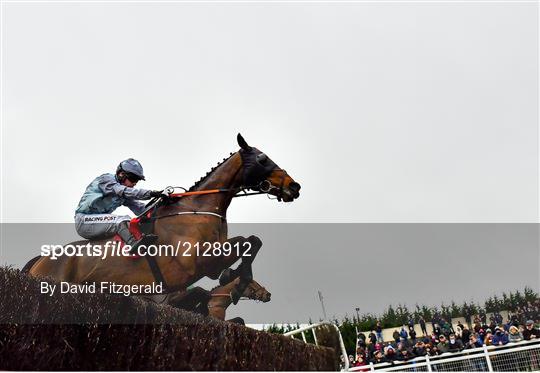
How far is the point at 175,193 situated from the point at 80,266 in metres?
1.20

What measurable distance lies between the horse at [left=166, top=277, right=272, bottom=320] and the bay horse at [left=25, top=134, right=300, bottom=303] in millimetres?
Answer: 286

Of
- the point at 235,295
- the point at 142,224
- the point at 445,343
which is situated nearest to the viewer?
the point at 142,224

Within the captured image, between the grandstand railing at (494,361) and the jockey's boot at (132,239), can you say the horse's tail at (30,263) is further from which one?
the grandstand railing at (494,361)

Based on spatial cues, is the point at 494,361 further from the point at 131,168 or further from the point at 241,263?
the point at 131,168

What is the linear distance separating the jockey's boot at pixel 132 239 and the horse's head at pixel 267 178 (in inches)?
52.6

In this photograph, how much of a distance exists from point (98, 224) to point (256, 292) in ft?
7.27

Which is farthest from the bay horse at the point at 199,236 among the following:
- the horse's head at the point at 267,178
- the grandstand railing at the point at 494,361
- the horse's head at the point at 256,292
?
the grandstand railing at the point at 494,361

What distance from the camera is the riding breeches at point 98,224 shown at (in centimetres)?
551

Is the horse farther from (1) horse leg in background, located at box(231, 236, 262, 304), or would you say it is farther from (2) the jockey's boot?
(2) the jockey's boot

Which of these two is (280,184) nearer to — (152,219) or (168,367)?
(152,219)

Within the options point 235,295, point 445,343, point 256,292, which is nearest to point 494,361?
point 445,343

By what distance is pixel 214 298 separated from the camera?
21.3 ft

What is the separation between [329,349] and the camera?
25.5 feet

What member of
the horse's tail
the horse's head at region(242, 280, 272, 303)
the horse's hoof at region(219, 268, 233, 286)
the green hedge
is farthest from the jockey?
the horse's head at region(242, 280, 272, 303)
